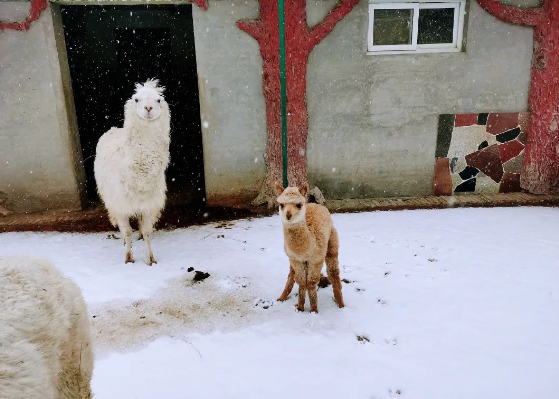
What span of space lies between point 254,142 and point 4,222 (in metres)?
3.80

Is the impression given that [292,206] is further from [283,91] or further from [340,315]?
[283,91]

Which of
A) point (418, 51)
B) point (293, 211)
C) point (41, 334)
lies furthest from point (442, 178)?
point (41, 334)

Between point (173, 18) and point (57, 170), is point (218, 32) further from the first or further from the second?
point (173, 18)

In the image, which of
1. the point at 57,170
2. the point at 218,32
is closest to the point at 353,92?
the point at 218,32

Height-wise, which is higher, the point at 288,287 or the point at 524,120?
the point at 524,120

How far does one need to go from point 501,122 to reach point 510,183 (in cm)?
100

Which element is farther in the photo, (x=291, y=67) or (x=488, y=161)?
(x=488, y=161)

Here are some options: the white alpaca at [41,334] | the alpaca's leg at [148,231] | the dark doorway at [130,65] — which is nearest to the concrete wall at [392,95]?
the alpaca's leg at [148,231]

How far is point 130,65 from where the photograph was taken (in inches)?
402

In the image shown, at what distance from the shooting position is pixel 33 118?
18.7ft

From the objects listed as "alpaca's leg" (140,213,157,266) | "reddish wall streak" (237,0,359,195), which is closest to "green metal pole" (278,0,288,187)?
"reddish wall streak" (237,0,359,195)

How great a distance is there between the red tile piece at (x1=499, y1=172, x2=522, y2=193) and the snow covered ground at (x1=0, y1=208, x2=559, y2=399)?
1.06 metres

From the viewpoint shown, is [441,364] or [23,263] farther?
[441,364]

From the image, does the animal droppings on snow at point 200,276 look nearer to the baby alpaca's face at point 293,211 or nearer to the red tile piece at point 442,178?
the baby alpaca's face at point 293,211
